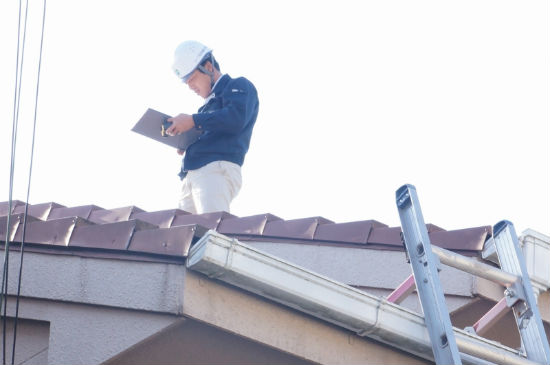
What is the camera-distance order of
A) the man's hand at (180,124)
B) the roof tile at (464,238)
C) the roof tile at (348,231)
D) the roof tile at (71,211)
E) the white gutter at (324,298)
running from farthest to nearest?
1. the roof tile at (71,211)
2. the man's hand at (180,124)
3. the roof tile at (348,231)
4. the roof tile at (464,238)
5. the white gutter at (324,298)

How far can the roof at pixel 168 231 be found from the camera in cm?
371

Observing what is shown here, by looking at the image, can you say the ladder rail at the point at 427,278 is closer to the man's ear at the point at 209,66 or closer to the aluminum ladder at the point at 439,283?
the aluminum ladder at the point at 439,283

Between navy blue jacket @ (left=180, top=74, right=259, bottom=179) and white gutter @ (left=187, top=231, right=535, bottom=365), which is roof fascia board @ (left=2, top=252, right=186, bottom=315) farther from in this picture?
navy blue jacket @ (left=180, top=74, right=259, bottom=179)

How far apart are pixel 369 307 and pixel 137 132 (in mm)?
2037

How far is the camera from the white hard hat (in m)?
5.54

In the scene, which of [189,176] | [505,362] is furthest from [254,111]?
[505,362]

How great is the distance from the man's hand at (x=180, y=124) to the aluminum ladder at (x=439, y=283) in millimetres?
1407

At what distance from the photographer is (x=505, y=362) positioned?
3.90m

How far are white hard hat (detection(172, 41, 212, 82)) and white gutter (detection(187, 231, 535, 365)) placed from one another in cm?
215

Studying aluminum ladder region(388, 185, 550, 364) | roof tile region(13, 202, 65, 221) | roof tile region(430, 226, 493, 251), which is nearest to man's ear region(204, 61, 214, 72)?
roof tile region(13, 202, 65, 221)

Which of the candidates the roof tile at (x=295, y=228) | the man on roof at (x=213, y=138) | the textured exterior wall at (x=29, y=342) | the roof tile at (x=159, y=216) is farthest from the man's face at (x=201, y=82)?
the textured exterior wall at (x=29, y=342)

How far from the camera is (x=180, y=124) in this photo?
5152mm

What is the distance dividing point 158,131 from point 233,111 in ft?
1.41

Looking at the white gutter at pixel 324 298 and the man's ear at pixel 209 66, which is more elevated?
the man's ear at pixel 209 66
